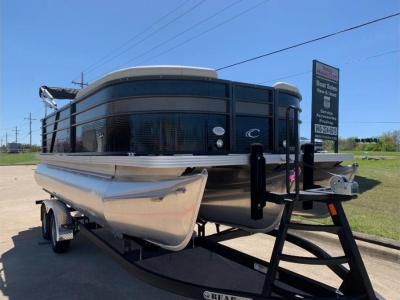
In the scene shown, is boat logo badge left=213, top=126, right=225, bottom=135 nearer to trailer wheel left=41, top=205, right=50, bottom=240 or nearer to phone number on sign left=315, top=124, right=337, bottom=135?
phone number on sign left=315, top=124, right=337, bottom=135

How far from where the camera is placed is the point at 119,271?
424 cm

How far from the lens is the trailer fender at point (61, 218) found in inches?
180

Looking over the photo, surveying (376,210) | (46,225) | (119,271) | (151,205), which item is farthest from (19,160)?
(151,205)

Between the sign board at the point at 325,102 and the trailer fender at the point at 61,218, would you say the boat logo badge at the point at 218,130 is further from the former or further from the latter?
the trailer fender at the point at 61,218

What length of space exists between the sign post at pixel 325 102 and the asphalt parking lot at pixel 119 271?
5.84 feet

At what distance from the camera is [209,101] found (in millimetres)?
3137

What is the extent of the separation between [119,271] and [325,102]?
423cm

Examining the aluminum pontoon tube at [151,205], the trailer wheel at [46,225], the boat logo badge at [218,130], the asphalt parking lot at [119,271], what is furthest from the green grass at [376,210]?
the trailer wheel at [46,225]

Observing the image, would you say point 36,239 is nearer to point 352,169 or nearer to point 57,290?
point 57,290

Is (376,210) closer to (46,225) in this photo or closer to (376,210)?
(376,210)

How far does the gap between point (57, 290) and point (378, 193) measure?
27.2 ft

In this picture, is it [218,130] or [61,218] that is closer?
[218,130]

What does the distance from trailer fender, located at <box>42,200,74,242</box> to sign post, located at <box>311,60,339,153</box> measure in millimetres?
3917

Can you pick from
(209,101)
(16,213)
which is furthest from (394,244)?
(16,213)
